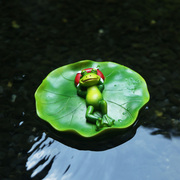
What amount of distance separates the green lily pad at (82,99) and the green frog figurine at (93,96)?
42mm

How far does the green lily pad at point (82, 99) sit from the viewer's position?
1.54 meters

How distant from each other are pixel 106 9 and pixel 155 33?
0.67m

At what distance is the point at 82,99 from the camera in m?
1.71

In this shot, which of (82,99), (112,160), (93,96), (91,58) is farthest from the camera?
(91,58)

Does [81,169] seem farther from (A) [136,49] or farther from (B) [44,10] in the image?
(B) [44,10]

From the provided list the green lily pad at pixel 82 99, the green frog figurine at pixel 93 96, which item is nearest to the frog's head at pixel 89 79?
the green frog figurine at pixel 93 96

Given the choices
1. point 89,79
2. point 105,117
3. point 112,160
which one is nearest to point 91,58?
point 89,79

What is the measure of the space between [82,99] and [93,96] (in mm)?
126

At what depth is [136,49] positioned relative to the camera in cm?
238

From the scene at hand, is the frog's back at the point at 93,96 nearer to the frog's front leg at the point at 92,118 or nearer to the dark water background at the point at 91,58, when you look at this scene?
the frog's front leg at the point at 92,118

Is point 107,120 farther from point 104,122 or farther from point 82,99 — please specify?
point 82,99

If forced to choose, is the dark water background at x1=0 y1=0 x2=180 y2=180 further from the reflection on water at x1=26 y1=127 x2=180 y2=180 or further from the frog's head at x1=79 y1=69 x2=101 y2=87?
the frog's head at x1=79 y1=69 x2=101 y2=87

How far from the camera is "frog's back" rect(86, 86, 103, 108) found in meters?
1.58

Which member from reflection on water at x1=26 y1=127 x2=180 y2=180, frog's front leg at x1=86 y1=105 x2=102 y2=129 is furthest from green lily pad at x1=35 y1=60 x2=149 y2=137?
reflection on water at x1=26 y1=127 x2=180 y2=180
